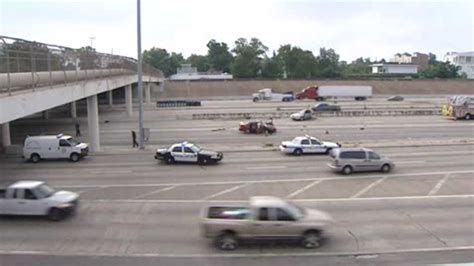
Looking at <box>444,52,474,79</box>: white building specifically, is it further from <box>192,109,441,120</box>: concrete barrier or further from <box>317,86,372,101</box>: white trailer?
<box>192,109,441,120</box>: concrete barrier

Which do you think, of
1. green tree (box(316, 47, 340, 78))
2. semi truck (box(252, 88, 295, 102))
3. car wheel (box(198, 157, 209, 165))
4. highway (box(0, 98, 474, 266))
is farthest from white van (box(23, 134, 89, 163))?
green tree (box(316, 47, 340, 78))

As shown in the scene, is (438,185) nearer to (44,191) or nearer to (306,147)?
(306,147)

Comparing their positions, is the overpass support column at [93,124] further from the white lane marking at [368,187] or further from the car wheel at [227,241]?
the car wheel at [227,241]

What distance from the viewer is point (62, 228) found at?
15469 millimetres

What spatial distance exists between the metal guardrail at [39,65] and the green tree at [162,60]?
134090 millimetres

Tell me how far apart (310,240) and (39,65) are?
13873 millimetres

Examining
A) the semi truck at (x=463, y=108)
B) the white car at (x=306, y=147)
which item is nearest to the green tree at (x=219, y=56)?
the semi truck at (x=463, y=108)

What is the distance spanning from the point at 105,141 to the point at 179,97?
60.1 meters

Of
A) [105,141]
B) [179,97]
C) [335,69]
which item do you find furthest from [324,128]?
[335,69]

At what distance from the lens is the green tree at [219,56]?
16238 cm

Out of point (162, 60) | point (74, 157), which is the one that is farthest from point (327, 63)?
point (74, 157)

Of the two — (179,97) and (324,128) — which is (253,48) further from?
(324,128)

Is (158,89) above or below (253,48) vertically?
below

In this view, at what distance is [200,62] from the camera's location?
174750 mm
